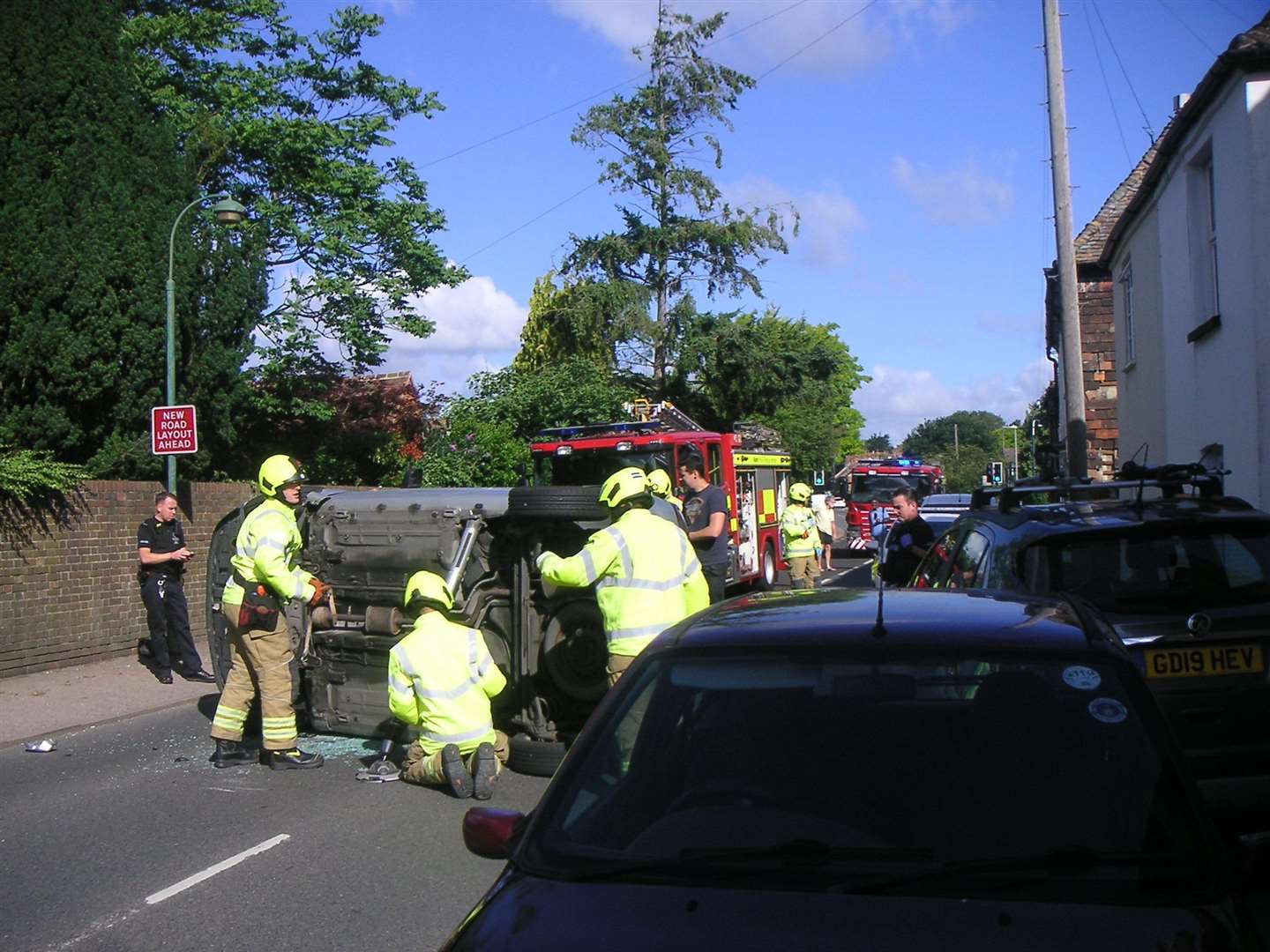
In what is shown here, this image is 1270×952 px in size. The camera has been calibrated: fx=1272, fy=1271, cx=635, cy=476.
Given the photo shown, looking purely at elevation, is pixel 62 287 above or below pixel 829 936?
above

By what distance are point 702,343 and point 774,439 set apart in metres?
14.3

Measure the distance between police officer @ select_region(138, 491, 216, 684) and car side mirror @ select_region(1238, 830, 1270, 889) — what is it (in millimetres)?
11557

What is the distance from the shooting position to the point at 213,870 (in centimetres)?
602

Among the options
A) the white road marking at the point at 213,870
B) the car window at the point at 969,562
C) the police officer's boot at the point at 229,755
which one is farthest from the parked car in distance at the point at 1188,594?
the police officer's boot at the point at 229,755

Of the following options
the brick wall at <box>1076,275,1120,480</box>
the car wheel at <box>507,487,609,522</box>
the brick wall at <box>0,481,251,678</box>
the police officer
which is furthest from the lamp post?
the brick wall at <box>1076,275,1120,480</box>

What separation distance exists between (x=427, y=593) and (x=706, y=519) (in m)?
4.01

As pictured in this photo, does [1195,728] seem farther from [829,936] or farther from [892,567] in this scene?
[892,567]

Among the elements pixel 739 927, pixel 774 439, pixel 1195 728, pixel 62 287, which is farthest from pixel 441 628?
pixel 774 439

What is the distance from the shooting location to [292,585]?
316 inches

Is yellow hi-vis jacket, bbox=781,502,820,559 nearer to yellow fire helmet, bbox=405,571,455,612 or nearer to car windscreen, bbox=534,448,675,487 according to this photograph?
car windscreen, bbox=534,448,675,487

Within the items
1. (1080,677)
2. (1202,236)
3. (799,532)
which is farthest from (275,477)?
(1202,236)

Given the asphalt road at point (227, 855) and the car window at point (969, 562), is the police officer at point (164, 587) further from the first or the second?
the car window at point (969, 562)

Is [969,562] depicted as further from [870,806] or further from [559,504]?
[870,806]

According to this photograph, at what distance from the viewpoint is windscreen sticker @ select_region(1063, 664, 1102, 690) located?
3014 mm
